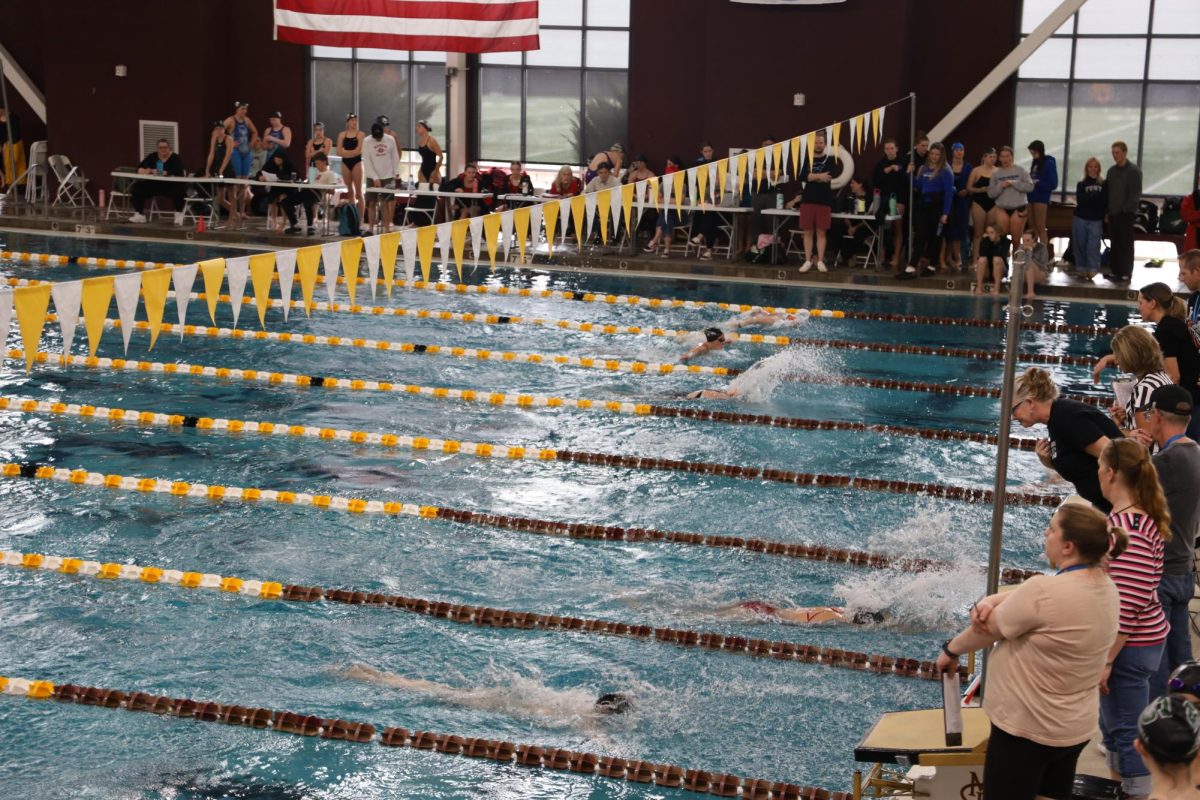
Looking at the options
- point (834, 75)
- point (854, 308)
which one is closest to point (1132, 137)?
point (834, 75)

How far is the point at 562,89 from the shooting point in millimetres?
21234

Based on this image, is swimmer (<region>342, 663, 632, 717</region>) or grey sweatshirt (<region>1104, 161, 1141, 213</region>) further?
grey sweatshirt (<region>1104, 161, 1141, 213</region>)

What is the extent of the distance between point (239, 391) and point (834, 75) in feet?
35.1

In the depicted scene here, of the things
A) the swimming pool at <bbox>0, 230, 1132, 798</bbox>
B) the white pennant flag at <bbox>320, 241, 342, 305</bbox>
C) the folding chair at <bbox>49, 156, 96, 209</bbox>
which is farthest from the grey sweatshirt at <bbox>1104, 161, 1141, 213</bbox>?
the folding chair at <bbox>49, 156, 96, 209</bbox>

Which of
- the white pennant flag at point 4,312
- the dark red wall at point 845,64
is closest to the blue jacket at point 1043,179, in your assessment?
the dark red wall at point 845,64

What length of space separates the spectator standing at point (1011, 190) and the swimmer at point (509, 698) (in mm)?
11350

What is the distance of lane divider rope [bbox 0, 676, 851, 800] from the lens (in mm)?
4781

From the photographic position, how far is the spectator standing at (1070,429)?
4.66 metres

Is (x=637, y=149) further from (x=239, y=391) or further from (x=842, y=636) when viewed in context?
(x=842, y=636)

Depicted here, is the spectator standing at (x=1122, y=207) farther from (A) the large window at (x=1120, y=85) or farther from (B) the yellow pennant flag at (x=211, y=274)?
(B) the yellow pennant flag at (x=211, y=274)

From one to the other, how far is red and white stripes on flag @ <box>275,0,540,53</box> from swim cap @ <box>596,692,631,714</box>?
1493cm

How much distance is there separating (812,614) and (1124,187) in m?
11.1

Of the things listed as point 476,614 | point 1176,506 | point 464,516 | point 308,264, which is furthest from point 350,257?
point 1176,506

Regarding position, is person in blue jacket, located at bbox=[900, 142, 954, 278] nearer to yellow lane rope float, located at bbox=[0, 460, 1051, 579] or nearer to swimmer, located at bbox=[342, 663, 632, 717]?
yellow lane rope float, located at bbox=[0, 460, 1051, 579]
